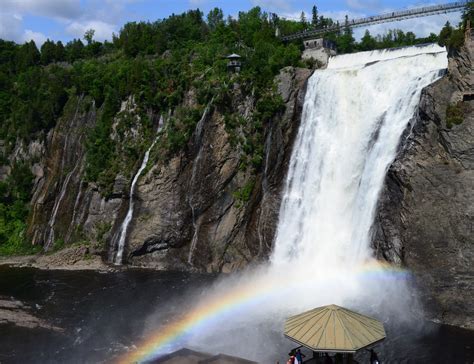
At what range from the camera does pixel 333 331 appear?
16.4 metres

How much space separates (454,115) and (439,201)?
498 centimetres

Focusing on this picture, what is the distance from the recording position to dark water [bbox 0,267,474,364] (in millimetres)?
25031

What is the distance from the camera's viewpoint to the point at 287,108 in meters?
41.6

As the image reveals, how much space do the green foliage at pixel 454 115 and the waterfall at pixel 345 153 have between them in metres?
3.01

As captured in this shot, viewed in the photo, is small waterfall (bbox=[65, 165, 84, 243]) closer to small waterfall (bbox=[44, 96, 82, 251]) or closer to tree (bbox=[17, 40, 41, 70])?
small waterfall (bbox=[44, 96, 82, 251])

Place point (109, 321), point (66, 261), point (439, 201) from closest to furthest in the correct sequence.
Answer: point (439, 201) < point (109, 321) < point (66, 261)

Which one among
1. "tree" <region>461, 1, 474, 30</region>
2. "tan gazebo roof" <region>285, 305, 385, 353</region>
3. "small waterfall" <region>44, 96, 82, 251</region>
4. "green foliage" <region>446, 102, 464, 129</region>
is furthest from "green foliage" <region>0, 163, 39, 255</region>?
"tree" <region>461, 1, 474, 30</region>

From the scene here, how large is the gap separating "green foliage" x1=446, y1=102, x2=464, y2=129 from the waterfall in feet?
9.88

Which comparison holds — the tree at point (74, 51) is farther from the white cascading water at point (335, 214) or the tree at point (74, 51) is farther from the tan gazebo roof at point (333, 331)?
the tan gazebo roof at point (333, 331)

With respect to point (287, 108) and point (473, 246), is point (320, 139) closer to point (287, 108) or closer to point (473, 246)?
point (287, 108)

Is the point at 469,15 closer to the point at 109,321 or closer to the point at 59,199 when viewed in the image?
the point at 109,321

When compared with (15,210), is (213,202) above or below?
above

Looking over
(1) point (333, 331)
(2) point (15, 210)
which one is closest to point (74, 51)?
(2) point (15, 210)

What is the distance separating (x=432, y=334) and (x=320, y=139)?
1676 cm
